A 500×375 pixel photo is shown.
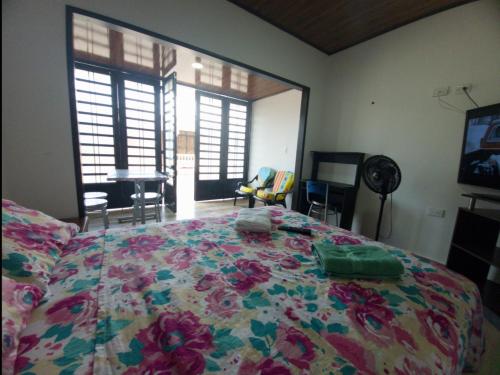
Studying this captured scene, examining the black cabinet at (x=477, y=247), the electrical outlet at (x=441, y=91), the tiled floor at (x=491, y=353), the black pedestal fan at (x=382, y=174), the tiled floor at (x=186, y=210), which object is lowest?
the tiled floor at (x=491, y=353)

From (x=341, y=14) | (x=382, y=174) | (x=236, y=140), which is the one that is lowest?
(x=382, y=174)

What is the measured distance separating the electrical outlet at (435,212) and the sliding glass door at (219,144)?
12.7 ft

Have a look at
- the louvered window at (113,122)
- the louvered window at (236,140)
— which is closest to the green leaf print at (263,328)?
the louvered window at (113,122)

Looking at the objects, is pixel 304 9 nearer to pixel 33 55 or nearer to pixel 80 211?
pixel 33 55

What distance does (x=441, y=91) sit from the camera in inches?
94.3

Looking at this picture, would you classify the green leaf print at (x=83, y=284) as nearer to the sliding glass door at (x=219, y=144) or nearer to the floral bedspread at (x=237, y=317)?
the floral bedspread at (x=237, y=317)

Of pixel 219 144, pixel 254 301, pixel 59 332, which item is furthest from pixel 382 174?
pixel 219 144

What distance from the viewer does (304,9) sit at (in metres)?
2.46

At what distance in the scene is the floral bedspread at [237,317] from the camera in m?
0.67

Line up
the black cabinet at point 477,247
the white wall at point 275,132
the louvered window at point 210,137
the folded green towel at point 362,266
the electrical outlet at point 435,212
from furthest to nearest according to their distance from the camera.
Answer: the louvered window at point 210,137 → the white wall at point 275,132 → the electrical outlet at point 435,212 → the black cabinet at point 477,247 → the folded green towel at point 362,266

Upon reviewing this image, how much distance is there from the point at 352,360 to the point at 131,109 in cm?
454

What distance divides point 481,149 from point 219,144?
14.0 feet

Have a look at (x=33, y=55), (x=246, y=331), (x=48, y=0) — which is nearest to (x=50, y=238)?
(x=246, y=331)

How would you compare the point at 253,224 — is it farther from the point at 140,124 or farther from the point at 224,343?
the point at 140,124
